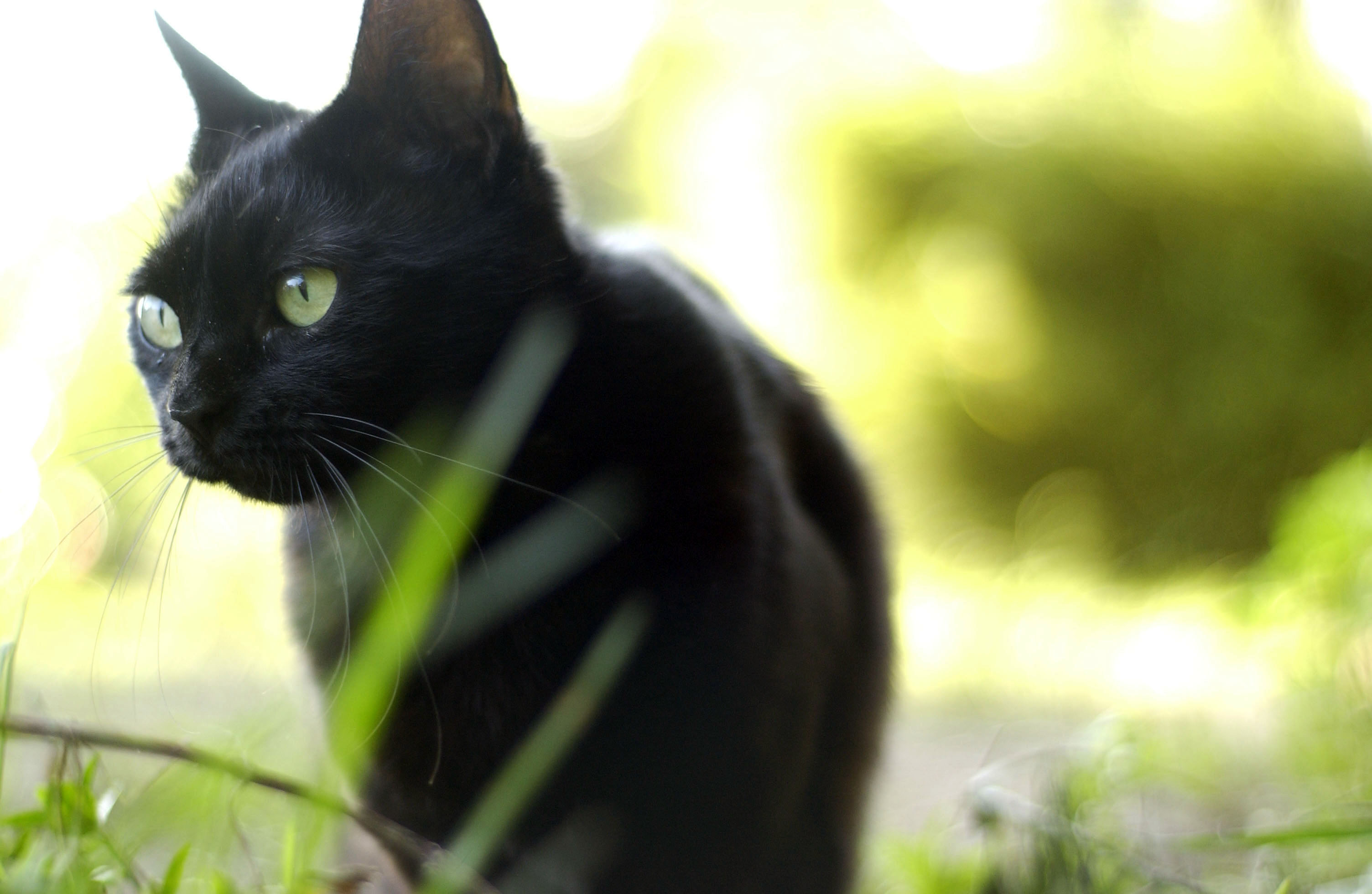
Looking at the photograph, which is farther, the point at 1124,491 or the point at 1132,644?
the point at 1124,491

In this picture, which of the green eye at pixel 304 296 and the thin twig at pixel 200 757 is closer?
the thin twig at pixel 200 757

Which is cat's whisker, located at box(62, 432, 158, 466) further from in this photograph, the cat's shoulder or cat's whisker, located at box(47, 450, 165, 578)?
the cat's shoulder

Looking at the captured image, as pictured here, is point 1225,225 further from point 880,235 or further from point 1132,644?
point 1132,644

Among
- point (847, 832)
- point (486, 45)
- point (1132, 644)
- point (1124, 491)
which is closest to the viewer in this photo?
point (486, 45)

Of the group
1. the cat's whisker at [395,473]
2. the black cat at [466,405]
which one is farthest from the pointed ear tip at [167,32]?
the cat's whisker at [395,473]

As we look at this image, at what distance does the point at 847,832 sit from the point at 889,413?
2373 millimetres

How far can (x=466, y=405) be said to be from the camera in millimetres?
745

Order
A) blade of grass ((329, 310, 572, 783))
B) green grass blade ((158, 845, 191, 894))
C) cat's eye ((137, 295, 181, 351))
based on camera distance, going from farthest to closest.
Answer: cat's eye ((137, 295, 181, 351)) < blade of grass ((329, 310, 572, 783)) < green grass blade ((158, 845, 191, 894))

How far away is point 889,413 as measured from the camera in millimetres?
3232

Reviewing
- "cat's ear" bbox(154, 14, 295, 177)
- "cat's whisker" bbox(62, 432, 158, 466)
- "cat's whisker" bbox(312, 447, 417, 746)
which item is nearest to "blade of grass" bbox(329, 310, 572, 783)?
"cat's whisker" bbox(312, 447, 417, 746)

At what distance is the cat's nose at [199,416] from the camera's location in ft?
2.22

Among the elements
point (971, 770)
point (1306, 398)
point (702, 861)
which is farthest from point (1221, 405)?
point (702, 861)

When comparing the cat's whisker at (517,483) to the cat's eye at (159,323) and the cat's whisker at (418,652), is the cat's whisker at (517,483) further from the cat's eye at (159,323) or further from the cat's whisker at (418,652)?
the cat's eye at (159,323)

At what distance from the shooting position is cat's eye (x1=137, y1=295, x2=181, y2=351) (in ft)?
2.57
